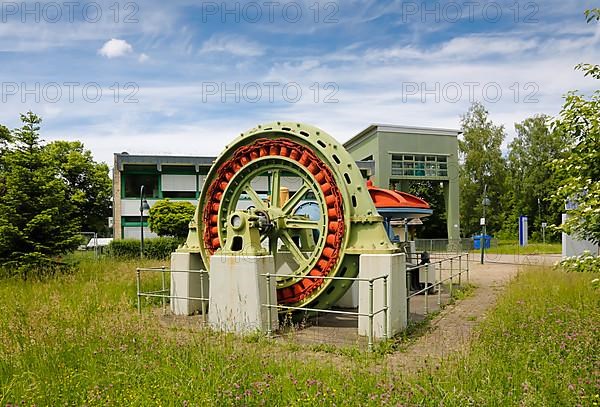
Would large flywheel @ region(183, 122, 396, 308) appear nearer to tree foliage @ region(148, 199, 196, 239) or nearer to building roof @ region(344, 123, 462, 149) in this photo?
tree foliage @ region(148, 199, 196, 239)

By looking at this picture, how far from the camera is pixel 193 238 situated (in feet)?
36.2

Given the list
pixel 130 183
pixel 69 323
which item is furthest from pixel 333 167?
pixel 130 183

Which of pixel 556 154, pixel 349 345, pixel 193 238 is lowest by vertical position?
pixel 349 345

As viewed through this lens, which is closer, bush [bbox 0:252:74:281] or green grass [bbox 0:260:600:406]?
green grass [bbox 0:260:600:406]

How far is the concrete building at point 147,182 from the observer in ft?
116

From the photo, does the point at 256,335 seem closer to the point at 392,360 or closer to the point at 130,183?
the point at 392,360

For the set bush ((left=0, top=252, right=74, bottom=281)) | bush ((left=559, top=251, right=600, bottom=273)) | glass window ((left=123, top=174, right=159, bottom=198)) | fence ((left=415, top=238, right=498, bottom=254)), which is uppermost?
glass window ((left=123, top=174, right=159, bottom=198))

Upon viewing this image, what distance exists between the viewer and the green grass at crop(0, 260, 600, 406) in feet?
15.5

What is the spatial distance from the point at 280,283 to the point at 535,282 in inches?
235

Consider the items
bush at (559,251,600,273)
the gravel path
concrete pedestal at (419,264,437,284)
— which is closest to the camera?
bush at (559,251,600,273)

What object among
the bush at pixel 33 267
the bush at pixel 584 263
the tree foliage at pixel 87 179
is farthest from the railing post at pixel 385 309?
the tree foliage at pixel 87 179

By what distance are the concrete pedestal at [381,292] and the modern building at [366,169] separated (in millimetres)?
24306

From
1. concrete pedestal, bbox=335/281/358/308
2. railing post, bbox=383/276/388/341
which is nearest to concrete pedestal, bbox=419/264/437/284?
concrete pedestal, bbox=335/281/358/308

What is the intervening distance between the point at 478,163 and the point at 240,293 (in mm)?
45121
